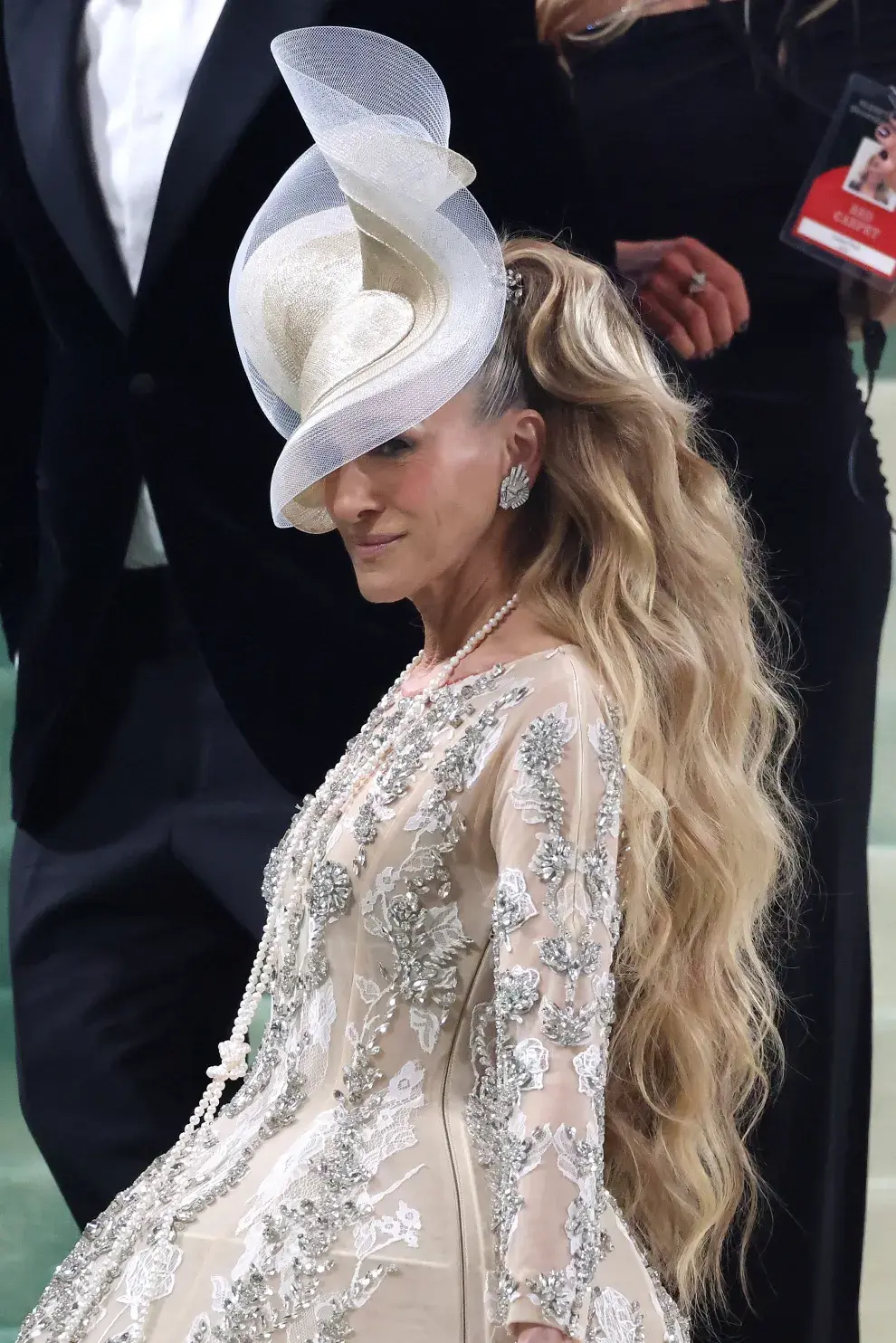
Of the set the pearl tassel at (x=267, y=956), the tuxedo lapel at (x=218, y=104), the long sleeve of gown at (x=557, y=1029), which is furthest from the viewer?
the tuxedo lapel at (x=218, y=104)

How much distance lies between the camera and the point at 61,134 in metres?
1.68

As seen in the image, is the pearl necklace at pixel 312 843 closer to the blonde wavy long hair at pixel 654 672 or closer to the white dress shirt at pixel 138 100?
the blonde wavy long hair at pixel 654 672

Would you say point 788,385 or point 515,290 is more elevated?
point 515,290

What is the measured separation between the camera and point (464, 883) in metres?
1.13

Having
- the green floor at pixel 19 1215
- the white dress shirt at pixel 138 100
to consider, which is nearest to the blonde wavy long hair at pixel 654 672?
the white dress shirt at pixel 138 100

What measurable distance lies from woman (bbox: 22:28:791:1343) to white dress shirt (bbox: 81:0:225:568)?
425mm

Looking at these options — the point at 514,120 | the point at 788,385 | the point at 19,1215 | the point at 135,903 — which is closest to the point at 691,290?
the point at 788,385

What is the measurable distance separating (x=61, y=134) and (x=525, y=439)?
72 cm

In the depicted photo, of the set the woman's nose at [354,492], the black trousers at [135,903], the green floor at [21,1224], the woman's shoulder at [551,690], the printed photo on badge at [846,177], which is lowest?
the green floor at [21,1224]

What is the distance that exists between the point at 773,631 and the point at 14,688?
34.3 inches

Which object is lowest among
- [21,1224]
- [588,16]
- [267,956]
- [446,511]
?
[21,1224]

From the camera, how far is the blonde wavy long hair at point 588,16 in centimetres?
163

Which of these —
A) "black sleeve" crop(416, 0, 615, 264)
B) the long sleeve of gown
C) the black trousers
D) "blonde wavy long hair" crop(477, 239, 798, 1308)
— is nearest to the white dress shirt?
the black trousers

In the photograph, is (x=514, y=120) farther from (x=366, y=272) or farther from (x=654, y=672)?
(x=654, y=672)
